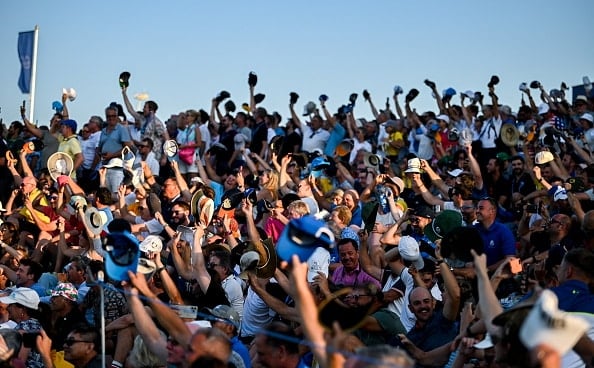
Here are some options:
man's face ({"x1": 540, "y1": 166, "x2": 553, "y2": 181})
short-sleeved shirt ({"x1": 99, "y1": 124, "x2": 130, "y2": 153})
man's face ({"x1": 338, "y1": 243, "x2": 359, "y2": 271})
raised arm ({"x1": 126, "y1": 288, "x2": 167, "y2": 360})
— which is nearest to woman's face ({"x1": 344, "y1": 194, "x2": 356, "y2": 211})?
man's face ({"x1": 540, "y1": 166, "x2": 553, "y2": 181})

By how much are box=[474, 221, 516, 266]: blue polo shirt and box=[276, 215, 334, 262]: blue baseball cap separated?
4.42 metres

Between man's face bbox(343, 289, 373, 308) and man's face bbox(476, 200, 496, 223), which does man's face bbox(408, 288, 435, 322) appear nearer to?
man's face bbox(343, 289, 373, 308)

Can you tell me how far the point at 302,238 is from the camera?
15.0 feet

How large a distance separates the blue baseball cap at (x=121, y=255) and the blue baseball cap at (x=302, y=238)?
1.52 metres

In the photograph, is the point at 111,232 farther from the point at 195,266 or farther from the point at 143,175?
the point at 143,175

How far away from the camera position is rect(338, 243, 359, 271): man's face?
8.27 metres

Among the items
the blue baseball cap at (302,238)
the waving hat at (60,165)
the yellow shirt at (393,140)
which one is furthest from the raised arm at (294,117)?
the blue baseball cap at (302,238)

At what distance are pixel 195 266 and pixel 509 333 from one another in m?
4.65

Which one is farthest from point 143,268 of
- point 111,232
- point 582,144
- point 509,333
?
point 582,144

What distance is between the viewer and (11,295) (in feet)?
28.5

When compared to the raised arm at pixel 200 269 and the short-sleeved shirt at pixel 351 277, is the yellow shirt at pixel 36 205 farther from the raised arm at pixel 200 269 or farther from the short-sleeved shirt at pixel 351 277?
the short-sleeved shirt at pixel 351 277

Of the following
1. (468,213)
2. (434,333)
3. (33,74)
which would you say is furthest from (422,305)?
(33,74)

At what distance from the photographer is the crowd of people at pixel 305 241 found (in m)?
5.13

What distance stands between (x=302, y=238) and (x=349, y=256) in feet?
12.3
